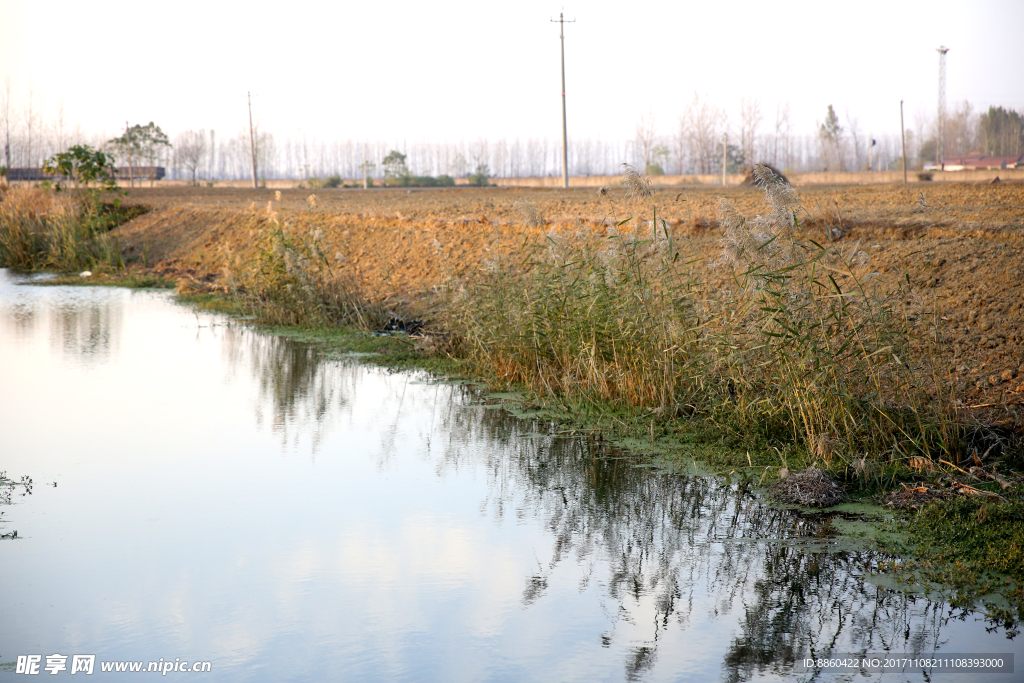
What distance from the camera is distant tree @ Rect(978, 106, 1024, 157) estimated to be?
8538cm

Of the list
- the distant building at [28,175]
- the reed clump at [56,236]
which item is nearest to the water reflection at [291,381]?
the reed clump at [56,236]

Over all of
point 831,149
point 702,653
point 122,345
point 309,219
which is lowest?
point 702,653

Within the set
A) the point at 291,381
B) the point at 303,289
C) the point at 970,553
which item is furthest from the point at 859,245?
the point at 303,289

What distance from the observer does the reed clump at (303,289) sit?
12344 millimetres

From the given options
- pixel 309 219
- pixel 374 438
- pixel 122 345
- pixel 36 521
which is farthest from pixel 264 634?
pixel 309 219

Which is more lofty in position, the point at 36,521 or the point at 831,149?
the point at 831,149

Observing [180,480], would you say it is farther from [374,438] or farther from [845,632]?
[845,632]

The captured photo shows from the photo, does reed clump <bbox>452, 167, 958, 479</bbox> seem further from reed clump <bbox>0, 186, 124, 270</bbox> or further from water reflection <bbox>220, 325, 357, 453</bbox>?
reed clump <bbox>0, 186, 124, 270</bbox>

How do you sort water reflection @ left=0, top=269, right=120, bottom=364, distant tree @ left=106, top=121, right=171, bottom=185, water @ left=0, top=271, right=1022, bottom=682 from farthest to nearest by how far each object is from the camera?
distant tree @ left=106, top=121, right=171, bottom=185, water reflection @ left=0, top=269, right=120, bottom=364, water @ left=0, top=271, right=1022, bottom=682

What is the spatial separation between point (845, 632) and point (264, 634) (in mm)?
2608

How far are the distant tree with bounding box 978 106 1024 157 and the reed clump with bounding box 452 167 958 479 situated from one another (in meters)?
92.6

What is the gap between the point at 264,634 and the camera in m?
3.69

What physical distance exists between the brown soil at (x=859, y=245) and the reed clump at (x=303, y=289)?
0.59m

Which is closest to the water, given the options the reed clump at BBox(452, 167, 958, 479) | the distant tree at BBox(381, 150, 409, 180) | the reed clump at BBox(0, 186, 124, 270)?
the reed clump at BBox(452, 167, 958, 479)
